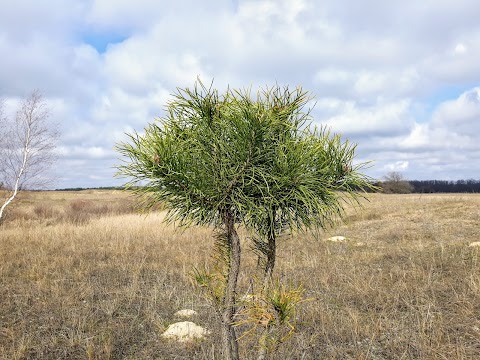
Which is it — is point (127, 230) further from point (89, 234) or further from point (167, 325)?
point (167, 325)

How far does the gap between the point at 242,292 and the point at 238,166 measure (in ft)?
15.0

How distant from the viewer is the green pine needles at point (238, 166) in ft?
5.91

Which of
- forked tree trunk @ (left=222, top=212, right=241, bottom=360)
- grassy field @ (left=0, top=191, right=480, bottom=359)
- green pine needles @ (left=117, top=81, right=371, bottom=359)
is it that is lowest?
grassy field @ (left=0, top=191, right=480, bottom=359)

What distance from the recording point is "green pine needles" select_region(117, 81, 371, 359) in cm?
180

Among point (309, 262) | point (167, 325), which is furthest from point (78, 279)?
point (309, 262)

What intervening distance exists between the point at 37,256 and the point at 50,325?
15.5 feet

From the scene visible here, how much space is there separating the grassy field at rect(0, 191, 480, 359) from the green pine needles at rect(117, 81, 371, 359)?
0.67 feet

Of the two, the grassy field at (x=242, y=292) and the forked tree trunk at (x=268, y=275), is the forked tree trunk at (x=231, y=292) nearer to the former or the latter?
the forked tree trunk at (x=268, y=275)

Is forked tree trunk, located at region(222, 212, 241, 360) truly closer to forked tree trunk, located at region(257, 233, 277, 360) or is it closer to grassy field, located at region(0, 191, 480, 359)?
forked tree trunk, located at region(257, 233, 277, 360)

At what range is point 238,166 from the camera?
1.81m

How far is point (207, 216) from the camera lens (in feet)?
6.45

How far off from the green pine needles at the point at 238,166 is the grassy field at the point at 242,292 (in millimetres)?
203

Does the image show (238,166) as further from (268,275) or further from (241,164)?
(268,275)

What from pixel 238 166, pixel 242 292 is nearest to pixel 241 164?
pixel 238 166
